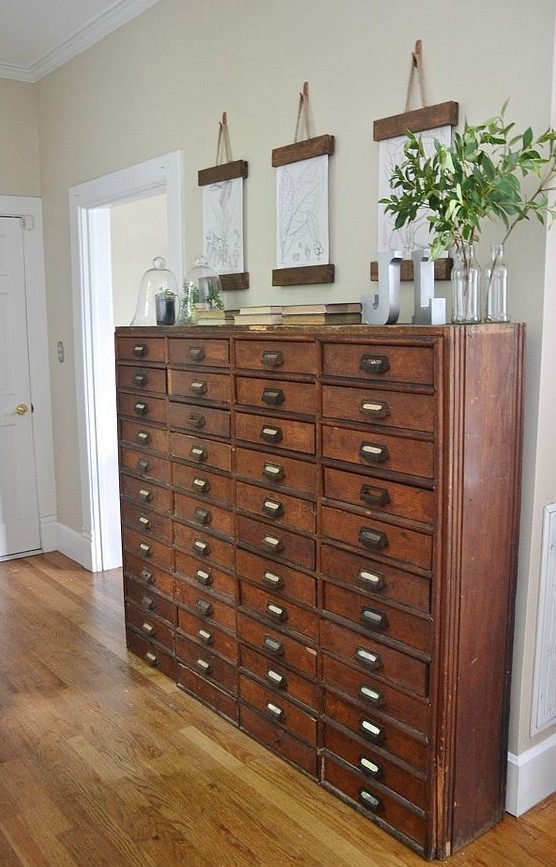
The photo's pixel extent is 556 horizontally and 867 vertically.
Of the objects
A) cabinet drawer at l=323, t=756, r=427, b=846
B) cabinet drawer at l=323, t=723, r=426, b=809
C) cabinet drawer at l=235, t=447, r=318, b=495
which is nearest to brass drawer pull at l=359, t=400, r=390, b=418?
cabinet drawer at l=235, t=447, r=318, b=495

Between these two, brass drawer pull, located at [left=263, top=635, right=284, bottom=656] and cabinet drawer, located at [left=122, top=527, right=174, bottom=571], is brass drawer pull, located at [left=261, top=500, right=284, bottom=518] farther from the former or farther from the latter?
cabinet drawer, located at [left=122, top=527, right=174, bottom=571]

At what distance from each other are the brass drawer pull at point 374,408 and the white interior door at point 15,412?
3262 mm

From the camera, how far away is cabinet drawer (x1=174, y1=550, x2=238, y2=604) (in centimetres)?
280

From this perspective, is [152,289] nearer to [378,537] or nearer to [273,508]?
[273,508]

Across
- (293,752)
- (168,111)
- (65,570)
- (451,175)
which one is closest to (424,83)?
(451,175)

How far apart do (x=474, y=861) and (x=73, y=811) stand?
1192 mm

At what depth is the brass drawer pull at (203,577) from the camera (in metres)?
2.91

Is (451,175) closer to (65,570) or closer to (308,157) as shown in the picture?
(308,157)

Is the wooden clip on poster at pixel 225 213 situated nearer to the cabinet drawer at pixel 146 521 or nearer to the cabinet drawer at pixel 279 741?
the cabinet drawer at pixel 146 521

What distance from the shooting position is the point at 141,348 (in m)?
3.14

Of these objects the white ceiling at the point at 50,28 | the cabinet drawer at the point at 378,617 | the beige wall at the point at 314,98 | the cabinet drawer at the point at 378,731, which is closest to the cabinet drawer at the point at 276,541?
the cabinet drawer at the point at 378,617

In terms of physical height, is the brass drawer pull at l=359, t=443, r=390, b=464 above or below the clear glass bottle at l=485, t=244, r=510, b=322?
below

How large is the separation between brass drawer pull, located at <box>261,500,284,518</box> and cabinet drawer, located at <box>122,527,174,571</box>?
2.34ft

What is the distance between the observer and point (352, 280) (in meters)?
2.73
